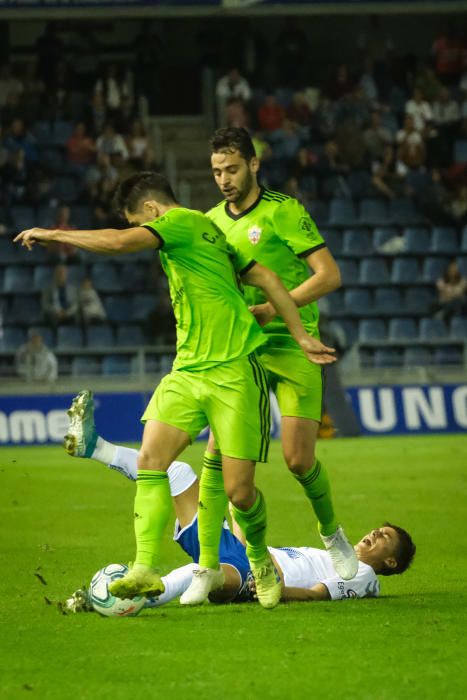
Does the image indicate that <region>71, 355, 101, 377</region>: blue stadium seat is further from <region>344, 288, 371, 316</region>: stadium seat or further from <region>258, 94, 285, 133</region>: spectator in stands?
<region>258, 94, 285, 133</region>: spectator in stands

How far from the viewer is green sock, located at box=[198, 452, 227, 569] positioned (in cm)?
745

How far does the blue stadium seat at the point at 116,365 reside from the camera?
824 inches

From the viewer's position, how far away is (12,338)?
2264cm

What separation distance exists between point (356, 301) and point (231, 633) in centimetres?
1787

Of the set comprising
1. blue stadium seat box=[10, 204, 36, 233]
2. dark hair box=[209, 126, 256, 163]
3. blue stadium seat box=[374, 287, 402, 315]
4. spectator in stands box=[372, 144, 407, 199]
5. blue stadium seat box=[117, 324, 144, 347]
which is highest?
dark hair box=[209, 126, 256, 163]

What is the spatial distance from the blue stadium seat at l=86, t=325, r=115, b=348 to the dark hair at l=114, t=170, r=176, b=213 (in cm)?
1547

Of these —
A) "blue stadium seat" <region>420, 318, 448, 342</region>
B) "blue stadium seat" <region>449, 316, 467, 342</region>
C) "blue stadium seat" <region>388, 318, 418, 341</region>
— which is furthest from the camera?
"blue stadium seat" <region>388, 318, 418, 341</region>

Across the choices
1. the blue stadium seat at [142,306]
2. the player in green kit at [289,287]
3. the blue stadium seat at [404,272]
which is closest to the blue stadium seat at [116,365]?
the blue stadium seat at [142,306]

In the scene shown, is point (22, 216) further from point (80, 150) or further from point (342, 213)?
point (342, 213)

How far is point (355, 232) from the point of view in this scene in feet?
82.4

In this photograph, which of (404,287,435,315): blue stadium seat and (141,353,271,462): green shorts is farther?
(404,287,435,315): blue stadium seat

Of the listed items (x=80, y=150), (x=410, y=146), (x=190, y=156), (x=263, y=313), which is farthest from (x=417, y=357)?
(x=263, y=313)

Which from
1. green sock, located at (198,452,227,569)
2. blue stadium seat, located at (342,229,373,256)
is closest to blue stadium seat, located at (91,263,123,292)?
blue stadium seat, located at (342,229,373,256)

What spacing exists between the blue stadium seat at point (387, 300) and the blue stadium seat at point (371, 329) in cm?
36
